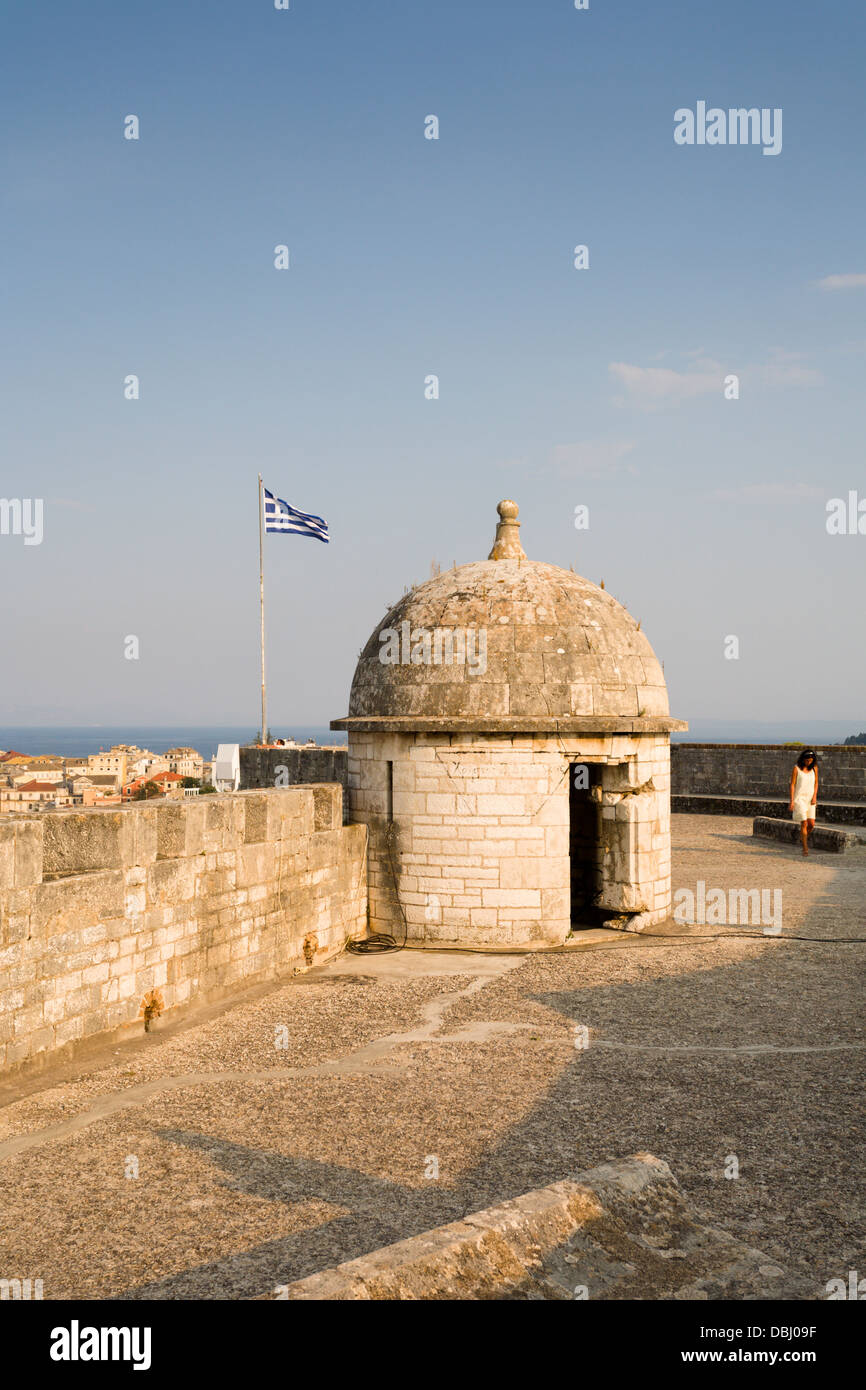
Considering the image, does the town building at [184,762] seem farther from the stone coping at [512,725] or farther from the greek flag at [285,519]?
the stone coping at [512,725]

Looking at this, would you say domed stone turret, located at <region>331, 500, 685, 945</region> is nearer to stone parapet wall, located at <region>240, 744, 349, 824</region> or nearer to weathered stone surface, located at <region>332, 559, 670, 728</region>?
weathered stone surface, located at <region>332, 559, 670, 728</region>

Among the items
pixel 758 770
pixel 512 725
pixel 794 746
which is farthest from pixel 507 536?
pixel 794 746

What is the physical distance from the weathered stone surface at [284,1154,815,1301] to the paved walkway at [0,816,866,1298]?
0.62 metres

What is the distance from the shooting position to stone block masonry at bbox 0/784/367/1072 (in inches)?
271

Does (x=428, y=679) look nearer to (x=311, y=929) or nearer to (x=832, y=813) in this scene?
(x=311, y=929)

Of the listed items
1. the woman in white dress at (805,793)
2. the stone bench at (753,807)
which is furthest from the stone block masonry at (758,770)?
the woman in white dress at (805,793)

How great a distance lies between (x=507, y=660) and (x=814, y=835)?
10.6 metres

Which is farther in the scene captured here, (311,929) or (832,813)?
(832,813)

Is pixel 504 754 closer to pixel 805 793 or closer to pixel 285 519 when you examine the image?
pixel 805 793

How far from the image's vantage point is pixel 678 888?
14266 millimetres

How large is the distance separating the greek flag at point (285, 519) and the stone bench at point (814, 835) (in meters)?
11.5

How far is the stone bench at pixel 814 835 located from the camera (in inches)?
727

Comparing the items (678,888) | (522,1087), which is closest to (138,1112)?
(522,1087)

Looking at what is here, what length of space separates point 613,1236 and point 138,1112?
12.1ft
